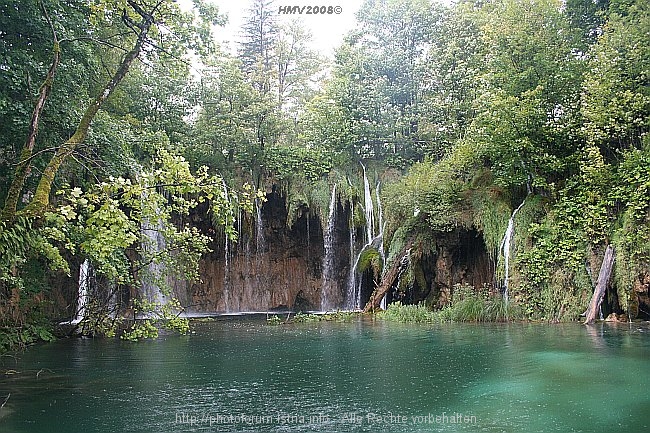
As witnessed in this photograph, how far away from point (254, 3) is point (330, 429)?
36672 mm

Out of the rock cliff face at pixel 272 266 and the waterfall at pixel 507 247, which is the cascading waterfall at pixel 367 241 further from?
the waterfall at pixel 507 247

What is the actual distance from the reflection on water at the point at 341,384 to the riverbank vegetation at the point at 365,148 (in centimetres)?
186

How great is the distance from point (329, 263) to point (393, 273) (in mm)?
6138

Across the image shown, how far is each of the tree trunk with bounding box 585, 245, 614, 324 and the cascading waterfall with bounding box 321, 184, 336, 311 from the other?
36.6 feet

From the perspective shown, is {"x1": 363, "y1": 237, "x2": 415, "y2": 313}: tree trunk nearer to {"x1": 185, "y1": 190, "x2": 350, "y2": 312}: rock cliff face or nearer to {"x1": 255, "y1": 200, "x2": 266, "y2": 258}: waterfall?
{"x1": 185, "y1": 190, "x2": 350, "y2": 312}: rock cliff face

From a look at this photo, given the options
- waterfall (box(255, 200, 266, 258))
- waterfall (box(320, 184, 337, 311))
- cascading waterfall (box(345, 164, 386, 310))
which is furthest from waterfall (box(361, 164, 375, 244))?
waterfall (box(255, 200, 266, 258))

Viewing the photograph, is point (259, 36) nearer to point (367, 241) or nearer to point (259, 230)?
point (259, 230)

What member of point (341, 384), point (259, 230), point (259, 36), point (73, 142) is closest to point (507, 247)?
point (341, 384)

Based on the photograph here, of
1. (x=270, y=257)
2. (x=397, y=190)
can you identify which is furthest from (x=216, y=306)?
(x=397, y=190)

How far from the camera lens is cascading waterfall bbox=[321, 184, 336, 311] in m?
25.2

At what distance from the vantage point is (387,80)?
2770 cm

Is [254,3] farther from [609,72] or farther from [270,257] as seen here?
[609,72]

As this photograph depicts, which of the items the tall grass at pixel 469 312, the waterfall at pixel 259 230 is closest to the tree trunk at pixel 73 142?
the tall grass at pixel 469 312

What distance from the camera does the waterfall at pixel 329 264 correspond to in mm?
25203
